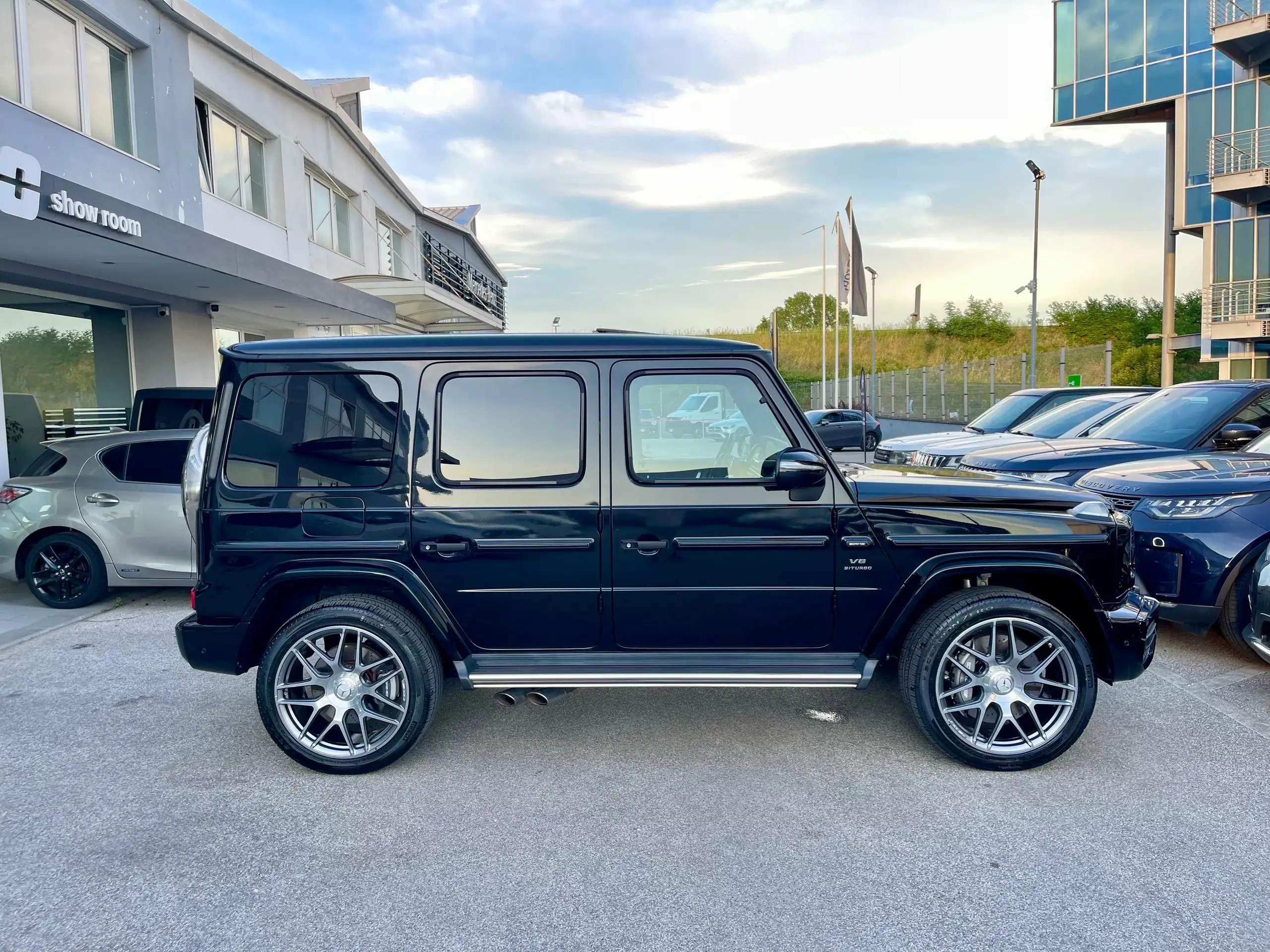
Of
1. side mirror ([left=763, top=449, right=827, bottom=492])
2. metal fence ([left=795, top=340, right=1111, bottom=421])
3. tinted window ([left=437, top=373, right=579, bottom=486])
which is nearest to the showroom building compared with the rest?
tinted window ([left=437, top=373, right=579, bottom=486])

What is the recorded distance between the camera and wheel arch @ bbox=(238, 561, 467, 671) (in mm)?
3977

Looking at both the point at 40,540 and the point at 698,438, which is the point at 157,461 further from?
the point at 698,438

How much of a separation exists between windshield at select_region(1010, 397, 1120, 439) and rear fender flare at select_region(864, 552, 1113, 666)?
6333 mm

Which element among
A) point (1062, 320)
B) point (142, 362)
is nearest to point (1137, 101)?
point (1062, 320)

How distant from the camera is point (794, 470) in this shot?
383cm

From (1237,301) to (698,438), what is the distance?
1309 inches

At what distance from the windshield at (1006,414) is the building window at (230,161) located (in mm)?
13503

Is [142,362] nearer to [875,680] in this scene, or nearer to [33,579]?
[33,579]

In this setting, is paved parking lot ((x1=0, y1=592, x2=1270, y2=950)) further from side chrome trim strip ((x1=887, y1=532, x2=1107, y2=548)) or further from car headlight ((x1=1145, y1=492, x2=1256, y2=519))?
car headlight ((x1=1145, y1=492, x2=1256, y2=519))

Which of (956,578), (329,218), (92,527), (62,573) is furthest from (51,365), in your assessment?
(956,578)

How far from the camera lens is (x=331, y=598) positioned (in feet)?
13.4

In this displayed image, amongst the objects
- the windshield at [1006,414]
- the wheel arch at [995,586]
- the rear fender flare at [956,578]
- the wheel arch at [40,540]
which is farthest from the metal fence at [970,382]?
the rear fender flare at [956,578]

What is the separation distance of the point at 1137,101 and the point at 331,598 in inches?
1581

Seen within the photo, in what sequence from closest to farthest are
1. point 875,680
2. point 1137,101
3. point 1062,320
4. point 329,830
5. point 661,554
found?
1. point 329,830
2. point 661,554
3. point 875,680
4. point 1137,101
5. point 1062,320
